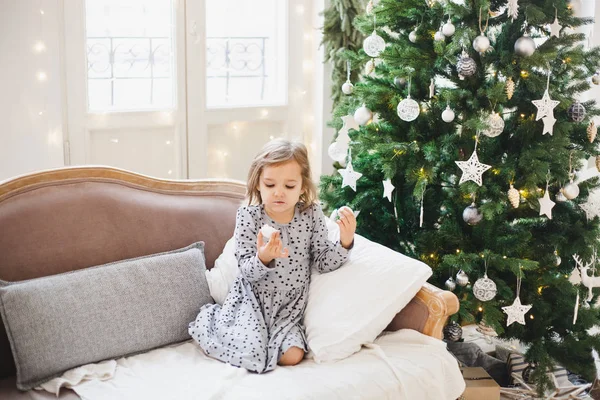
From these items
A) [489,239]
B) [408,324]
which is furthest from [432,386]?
[489,239]

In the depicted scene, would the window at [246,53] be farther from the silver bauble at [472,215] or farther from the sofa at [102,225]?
the silver bauble at [472,215]

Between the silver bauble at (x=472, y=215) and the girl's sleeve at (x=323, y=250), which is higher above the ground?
the silver bauble at (x=472, y=215)

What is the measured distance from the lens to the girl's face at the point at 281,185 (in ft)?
7.69

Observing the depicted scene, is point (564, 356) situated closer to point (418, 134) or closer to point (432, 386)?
point (432, 386)

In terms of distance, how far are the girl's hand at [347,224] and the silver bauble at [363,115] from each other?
19.6 inches

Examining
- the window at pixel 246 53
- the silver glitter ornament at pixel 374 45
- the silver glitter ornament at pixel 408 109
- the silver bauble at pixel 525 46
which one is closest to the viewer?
the silver bauble at pixel 525 46

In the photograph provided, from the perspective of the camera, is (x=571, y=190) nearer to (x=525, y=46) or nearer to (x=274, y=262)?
(x=525, y=46)

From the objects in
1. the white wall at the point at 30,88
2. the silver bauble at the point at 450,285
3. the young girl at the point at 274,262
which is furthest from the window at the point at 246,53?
the silver bauble at the point at 450,285

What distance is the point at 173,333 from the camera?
2.35 m

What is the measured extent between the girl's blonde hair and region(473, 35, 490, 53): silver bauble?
0.72m

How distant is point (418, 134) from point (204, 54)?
62.6 inches

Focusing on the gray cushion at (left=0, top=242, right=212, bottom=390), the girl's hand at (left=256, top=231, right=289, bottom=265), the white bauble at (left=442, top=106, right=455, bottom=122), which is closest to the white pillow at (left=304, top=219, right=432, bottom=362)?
the girl's hand at (left=256, top=231, right=289, bottom=265)

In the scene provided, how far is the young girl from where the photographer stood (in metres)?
2.26

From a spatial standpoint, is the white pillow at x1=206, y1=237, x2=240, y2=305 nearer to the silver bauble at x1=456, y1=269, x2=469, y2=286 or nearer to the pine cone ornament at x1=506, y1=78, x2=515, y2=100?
the silver bauble at x1=456, y1=269, x2=469, y2=286
